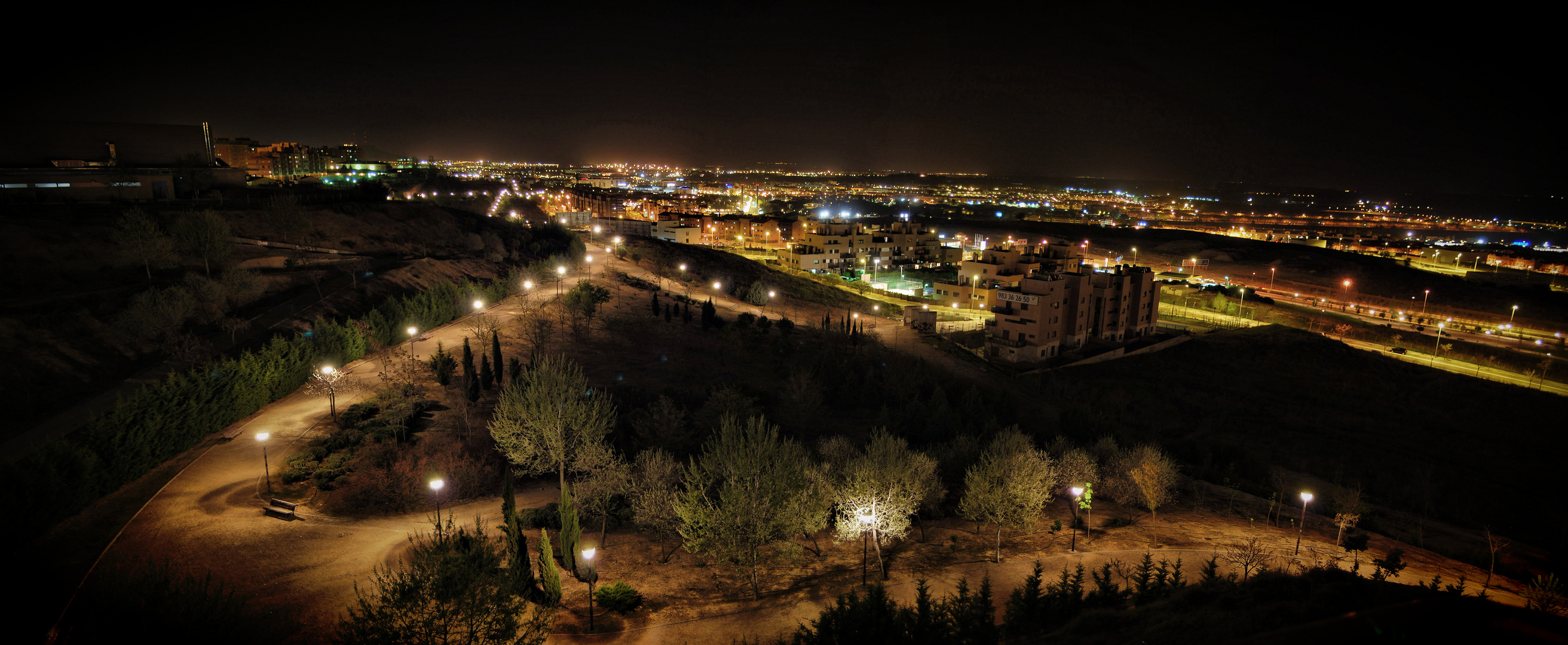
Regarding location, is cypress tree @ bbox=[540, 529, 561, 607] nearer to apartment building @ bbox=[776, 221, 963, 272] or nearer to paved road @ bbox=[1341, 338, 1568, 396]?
paved road @ bbox=[1341, 338, 1568, 396]

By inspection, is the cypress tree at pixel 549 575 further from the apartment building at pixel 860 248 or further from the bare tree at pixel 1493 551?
the apartment building at pixel 860 248

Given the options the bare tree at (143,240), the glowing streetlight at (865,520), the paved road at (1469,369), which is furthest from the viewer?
the paved road at (1469,369)

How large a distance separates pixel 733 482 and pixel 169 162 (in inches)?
2403

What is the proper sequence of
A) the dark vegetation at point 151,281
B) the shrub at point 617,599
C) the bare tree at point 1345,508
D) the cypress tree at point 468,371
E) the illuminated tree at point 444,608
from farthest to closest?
the cypress tree at point 468,371 < the dark vegetation at point 151,281 < the bare tree at point 1345,508 < the shrub at point 617,599 < the illuminated tree at point 444,608

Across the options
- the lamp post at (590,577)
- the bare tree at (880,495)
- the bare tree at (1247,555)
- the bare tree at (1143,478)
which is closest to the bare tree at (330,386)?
the lamp post at (590,577)

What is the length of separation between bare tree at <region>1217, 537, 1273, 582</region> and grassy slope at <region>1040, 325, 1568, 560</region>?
7.99 metres

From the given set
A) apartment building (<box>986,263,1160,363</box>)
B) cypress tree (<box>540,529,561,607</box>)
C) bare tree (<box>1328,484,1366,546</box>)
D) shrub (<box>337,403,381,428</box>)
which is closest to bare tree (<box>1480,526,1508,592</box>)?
bare tree (<box>1328,484,1366,546</box>)

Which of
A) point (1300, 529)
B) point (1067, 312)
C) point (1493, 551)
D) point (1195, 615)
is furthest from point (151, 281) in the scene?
point (1067, 312)

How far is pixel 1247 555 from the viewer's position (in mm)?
15289

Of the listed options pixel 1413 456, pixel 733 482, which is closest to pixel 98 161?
pixel 733 482

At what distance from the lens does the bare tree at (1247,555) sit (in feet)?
48.4

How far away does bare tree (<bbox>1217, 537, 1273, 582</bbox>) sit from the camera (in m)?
14.8

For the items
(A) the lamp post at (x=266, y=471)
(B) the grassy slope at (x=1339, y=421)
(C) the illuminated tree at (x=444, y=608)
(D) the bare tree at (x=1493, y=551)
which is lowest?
(B) the grassy slope at (x=1339, y=421)

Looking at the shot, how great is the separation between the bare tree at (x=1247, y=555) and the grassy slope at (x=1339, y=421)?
7.99 meters
